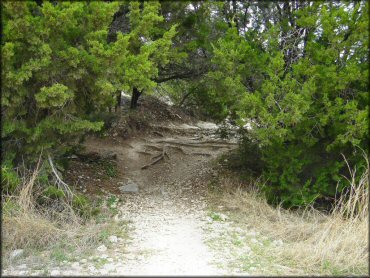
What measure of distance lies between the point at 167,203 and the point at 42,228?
2525mm

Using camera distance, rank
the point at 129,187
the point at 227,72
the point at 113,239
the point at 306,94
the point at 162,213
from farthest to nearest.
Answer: the point at 129,187 → the point at 162,213 → the point at 227,72 → the point at 306,94 → the point at 113,239

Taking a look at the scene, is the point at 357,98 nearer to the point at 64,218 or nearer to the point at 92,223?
the point at 92,223

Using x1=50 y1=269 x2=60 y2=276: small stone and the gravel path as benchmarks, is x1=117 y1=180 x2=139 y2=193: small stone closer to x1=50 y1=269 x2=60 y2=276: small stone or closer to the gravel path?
the gravel path

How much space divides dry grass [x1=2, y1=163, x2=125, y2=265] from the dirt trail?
0.49m

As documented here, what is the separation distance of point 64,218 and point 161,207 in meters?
1.80

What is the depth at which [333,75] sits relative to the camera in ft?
16.4

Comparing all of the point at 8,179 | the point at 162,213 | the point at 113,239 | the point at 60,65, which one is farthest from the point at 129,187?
the point at 60,65

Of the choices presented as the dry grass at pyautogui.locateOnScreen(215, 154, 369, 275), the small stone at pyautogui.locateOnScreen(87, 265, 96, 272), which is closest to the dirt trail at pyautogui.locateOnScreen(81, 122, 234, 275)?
the small stone at pyautogui.locateOnScreen(87, 265, 96, 272)

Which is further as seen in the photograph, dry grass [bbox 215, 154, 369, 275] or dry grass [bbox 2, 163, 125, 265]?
dry grass [bbox 2, 163, 125, 265]

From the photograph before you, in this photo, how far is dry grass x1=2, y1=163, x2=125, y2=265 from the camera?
14.0 ft

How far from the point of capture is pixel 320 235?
4.42 metres

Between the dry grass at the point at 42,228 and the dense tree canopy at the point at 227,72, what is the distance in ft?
1.84

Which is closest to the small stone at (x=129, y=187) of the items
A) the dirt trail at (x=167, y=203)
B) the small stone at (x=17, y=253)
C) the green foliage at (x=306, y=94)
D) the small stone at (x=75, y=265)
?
the dirt trail at (x=167, y=203)

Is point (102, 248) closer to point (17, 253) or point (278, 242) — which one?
point (17, 253)
